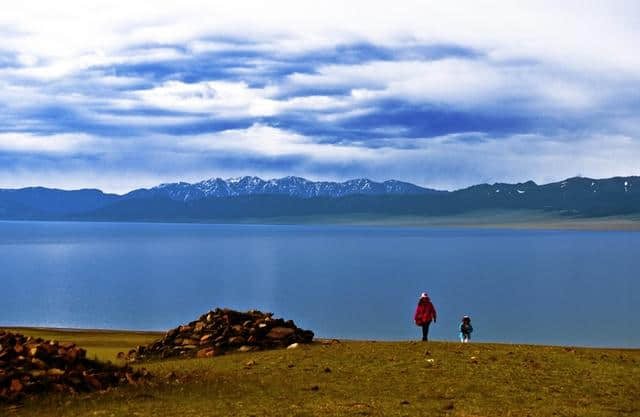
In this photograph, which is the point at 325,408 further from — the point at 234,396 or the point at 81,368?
the point at 81,368

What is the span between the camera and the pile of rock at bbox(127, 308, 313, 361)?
34062 mm

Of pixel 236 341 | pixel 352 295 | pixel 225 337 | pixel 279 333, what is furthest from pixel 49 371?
pixel 352 295

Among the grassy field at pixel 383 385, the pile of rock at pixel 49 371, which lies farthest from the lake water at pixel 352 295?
the pile of rock at pixel 49 371

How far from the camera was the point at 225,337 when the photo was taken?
114 feet

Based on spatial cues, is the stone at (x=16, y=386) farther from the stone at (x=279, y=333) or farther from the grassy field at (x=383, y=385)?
the stone at (x=279, y=333)

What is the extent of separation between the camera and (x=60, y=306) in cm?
9981

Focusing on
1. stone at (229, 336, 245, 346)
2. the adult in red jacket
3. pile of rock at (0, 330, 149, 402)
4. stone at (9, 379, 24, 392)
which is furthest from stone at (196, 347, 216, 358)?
Answer: stone at (9, 379, 24, 392)

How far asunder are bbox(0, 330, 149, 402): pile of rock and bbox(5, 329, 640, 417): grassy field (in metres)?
0.71

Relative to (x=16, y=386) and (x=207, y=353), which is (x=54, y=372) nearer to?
(x=16, y=386)

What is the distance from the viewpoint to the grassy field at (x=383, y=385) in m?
20.1

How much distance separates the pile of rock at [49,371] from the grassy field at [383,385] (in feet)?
2.35

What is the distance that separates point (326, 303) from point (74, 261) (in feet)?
363

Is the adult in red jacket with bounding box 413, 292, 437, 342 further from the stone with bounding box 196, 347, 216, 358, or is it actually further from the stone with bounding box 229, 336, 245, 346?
the stone with bounding box 196, 347, 216, 358

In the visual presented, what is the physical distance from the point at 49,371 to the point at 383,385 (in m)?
10.7
